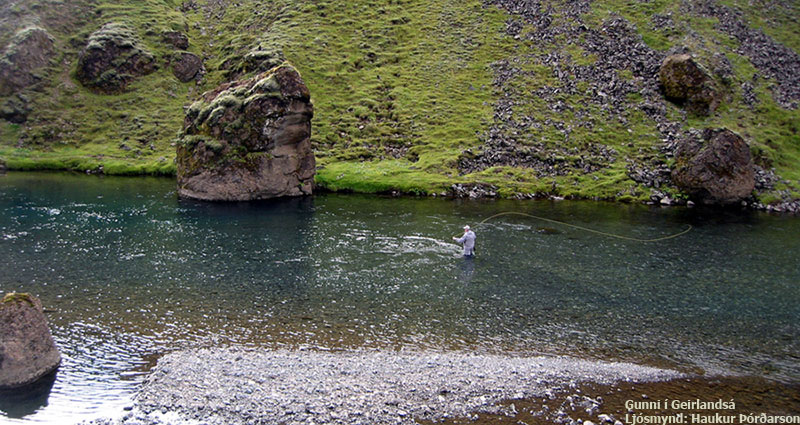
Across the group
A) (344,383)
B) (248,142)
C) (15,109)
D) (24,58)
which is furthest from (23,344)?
(24,58)

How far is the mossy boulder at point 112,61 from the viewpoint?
81.9m

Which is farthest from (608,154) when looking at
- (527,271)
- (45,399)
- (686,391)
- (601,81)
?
(45,399)

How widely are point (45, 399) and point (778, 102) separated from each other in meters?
90.1

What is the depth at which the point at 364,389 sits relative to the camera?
655 inches

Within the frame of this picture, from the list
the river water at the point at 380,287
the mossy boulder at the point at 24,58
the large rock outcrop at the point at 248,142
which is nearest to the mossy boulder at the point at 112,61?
the mossy boulder at the point at 24,58

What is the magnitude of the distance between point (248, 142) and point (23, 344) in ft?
119

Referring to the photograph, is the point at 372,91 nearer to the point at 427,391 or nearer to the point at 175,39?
the point at 175,39

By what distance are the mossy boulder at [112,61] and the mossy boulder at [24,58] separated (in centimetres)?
585

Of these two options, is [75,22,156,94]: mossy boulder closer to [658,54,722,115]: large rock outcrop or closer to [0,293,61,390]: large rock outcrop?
[0,293,61,390]: large rock outcrop

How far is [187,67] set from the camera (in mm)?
86500

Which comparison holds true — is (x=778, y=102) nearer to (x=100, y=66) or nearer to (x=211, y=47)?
(x=211, y=47)

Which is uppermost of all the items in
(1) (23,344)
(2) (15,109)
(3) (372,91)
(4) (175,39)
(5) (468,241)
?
(4) (175,39)

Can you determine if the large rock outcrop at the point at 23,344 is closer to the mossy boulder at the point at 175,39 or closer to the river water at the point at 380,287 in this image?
the river water at the point at 380,287

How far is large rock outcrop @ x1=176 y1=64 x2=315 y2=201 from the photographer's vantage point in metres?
50.2
